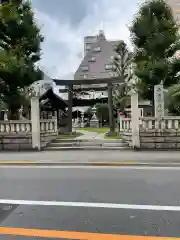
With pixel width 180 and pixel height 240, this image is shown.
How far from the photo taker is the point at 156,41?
46.3 feet

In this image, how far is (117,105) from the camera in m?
30.4

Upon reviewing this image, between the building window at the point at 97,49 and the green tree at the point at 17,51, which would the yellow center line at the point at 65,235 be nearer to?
the green tree at the point at 17,51

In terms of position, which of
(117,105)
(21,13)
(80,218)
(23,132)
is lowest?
(80,218)

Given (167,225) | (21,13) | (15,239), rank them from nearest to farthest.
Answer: (15,239)
(167,225)
(21,13)

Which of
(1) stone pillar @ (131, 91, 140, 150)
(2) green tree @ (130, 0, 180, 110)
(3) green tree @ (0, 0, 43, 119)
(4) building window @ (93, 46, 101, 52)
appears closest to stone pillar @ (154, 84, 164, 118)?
(1) stone pillar @ (131, 91, 140, 150)

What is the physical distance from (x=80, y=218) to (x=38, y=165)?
5.23 m

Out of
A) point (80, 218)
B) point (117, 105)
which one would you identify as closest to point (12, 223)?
point (80, 218)

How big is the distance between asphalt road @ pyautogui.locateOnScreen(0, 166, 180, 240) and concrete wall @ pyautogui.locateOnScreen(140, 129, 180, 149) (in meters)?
4.57

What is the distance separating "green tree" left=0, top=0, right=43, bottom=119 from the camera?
537 inches

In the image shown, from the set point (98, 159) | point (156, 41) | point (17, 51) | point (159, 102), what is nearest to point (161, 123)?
point (159, 102)

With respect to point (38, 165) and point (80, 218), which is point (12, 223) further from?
point (38, 165)

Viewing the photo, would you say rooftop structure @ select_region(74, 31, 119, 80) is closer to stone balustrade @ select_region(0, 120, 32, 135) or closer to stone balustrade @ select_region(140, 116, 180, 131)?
stone balustrade @ select_region(0, 120, 32, 135)

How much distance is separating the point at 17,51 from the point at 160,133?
8587 millimetres

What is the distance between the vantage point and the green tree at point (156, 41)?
558 inches
